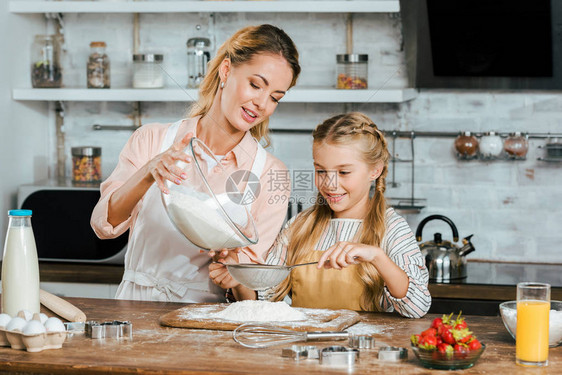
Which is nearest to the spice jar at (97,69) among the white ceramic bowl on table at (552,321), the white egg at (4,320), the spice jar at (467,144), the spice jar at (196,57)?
the spice jar at (196,57)

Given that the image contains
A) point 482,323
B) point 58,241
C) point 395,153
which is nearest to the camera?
point 482,323

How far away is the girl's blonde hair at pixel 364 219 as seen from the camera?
6.72 ft

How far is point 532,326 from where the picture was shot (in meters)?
1.42

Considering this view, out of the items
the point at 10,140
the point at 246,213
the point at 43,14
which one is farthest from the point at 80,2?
the point at 246,213

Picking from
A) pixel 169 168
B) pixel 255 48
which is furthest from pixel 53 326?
pixel 255 48

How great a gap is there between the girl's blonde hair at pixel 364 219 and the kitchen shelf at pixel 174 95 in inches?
34.8

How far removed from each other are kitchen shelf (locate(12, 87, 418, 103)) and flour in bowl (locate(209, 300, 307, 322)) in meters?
1.45

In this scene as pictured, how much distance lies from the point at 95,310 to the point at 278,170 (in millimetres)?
647

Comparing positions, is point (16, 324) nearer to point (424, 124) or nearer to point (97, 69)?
point (97, 69)

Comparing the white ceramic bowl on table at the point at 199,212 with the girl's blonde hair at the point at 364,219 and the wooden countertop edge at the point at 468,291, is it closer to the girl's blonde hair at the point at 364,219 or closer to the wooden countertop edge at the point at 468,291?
the girl's blonde hair at the point at 364,219

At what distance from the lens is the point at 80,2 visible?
325 cm

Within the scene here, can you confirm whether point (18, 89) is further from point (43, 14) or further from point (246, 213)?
point (246, 213)

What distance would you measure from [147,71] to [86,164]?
0.51 metres

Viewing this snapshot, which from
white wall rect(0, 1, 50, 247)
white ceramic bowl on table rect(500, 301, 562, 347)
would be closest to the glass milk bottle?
white ceramic bowl on table rect(500, 301, 562, 347)
